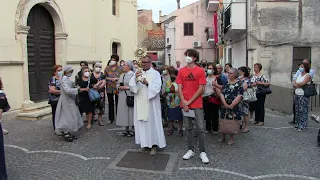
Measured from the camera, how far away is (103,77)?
7.73 metres

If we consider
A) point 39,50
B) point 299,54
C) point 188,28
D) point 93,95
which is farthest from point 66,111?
point 188,28

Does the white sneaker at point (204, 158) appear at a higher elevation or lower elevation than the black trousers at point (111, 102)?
lower

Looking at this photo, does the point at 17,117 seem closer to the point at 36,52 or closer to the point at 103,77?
the point at 36,52

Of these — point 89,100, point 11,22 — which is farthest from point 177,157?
point 11,22

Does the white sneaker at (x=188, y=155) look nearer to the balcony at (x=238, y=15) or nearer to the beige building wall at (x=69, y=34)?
the beige building wall at (x=69, y=34)

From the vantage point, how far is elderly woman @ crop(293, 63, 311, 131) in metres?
7.10

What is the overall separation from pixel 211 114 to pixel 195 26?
2543 cm

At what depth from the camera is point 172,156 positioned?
5367mm

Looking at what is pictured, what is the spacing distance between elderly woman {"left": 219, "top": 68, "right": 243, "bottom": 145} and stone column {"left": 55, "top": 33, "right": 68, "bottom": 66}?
661 cm

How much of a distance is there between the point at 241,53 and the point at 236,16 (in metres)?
2.54

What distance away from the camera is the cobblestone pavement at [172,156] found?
4.55 meters

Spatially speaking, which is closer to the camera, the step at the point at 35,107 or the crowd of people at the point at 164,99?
the crowd of people at the point at 164,99

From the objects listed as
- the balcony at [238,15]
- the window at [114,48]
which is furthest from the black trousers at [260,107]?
the window at [114,48]

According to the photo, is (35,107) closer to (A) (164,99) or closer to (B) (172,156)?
(A) (164,99)
